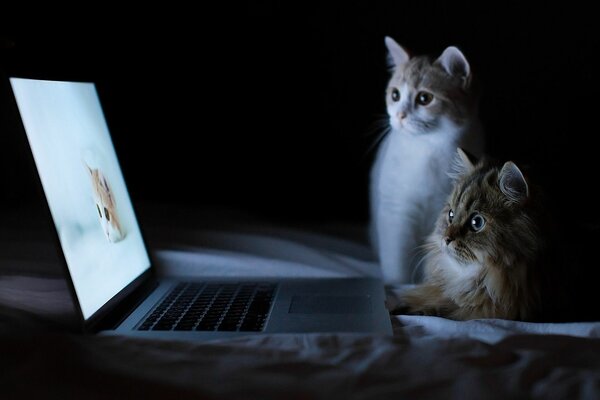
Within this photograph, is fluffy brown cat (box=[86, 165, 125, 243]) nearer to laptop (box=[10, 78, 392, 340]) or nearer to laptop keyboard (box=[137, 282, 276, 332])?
laptop (box=[10, 78, 392, 340])

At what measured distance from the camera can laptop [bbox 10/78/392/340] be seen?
99 centimetres

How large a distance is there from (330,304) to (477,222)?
0.32 m

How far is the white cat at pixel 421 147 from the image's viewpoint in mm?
1461

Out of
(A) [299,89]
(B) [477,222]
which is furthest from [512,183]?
(A) [299,89]

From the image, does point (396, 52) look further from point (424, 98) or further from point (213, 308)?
point (213, 308)

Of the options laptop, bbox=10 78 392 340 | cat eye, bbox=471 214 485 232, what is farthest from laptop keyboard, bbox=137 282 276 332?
cat eye, bbox=471 214 485 232

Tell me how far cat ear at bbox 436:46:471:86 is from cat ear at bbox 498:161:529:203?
0.50m

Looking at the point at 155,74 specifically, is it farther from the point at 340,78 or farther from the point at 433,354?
the point at 433,354

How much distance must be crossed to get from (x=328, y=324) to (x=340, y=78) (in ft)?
3.55

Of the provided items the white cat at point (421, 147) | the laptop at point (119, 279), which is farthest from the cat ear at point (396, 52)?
the laptop at point (119, 279)

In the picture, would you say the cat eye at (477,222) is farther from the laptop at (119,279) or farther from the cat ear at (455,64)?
the cat ear at (455,64)

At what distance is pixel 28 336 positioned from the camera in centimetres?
83

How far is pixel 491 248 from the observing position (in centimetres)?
103

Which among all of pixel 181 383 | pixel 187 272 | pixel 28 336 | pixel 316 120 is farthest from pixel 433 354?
pixel 316 120
